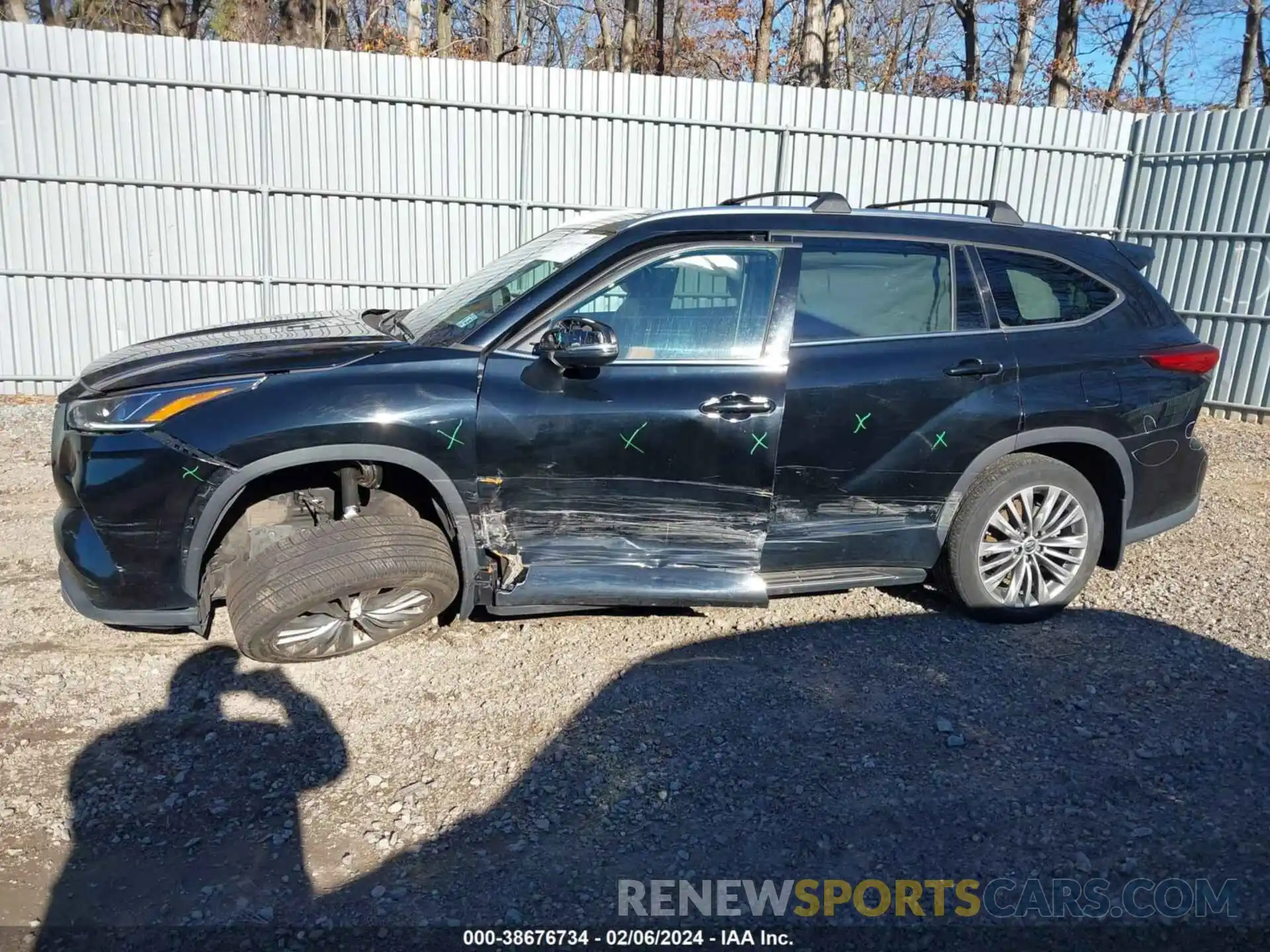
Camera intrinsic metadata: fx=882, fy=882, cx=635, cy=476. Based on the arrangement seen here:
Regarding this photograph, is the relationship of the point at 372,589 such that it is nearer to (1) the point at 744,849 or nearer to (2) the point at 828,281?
(1) the point at 744,849

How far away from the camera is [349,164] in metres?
9.07

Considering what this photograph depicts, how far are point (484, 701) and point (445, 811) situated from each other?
2.17 ft

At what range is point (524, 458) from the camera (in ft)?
11.5

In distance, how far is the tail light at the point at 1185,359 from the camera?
13.9 ft

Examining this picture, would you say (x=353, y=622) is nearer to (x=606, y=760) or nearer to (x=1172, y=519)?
(x=606, y=760)

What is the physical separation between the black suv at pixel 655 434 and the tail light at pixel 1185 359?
0.01 meters

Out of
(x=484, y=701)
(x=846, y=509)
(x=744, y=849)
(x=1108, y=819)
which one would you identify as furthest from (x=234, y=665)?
(x=1108, y=819)

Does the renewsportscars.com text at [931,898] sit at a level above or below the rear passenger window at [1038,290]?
below

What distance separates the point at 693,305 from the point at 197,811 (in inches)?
103

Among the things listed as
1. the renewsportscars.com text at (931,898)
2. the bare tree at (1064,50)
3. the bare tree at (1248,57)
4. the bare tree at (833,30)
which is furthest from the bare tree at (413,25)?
the bare tree at (1248,57)

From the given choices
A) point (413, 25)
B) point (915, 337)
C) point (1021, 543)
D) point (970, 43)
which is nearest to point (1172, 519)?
point (1021, 543)

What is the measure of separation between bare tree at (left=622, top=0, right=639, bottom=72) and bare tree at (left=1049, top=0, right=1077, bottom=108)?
10.2 meters

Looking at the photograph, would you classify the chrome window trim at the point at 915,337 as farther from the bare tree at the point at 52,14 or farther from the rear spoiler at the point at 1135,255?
the bare tree at the point at 52,14

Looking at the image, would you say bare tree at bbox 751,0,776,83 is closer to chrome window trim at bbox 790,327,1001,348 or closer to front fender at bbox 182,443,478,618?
chrome window trim at bbox 790,327,1001,348
